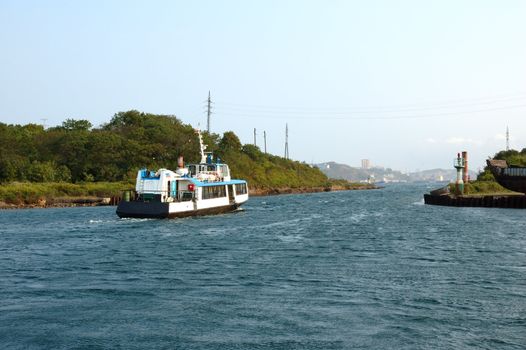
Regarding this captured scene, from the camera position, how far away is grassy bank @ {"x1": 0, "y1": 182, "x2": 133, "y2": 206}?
313ft

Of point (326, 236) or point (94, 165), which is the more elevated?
point (94, 165)

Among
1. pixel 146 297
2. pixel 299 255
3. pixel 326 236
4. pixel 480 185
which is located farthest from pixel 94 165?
pixel 146 297

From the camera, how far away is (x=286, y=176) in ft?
642

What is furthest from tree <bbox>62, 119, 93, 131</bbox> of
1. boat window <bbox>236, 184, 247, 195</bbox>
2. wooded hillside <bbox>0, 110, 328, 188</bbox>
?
boat window <bbox>236, 184, 247, 195</bbox>

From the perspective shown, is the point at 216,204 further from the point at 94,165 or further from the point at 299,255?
the point at 94,165

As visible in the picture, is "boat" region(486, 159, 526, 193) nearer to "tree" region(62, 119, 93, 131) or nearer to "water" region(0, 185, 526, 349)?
"water" region(0, 185, 526, 349)

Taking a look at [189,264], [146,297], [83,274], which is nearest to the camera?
[146,297]

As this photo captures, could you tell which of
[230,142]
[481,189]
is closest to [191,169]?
[481,189]

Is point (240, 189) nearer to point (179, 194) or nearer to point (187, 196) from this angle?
point (187, 196)

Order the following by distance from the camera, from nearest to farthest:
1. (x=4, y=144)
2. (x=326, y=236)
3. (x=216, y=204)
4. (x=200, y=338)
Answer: (x=200, y=338) → (x=326, y=236) → (x=216, y=204) → (x=4, y=144)

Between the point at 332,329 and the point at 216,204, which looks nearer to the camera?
Answer: the point at 332,329

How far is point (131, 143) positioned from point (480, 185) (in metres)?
76.5

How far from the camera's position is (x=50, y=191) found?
333 ft

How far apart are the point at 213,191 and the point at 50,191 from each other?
150ft
